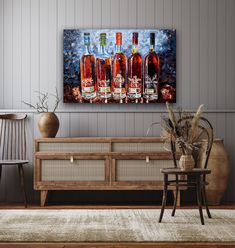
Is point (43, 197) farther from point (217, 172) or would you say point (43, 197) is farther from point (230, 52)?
point (230, 52)

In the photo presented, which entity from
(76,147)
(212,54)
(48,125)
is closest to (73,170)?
(76,147)

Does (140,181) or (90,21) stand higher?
(90,21)

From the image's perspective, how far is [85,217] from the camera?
5.17 meters

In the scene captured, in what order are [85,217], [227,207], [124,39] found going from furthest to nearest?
[124,39] < [227,207] < [85,217]

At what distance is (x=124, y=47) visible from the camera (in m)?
6.41

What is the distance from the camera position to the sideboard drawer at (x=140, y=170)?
6008mm

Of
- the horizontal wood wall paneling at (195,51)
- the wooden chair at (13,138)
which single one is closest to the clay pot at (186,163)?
the horizontal wood wall paneling at (195,51)

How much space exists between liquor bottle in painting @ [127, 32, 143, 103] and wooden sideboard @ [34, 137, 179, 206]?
0.63m

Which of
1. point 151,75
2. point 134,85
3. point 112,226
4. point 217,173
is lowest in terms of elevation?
point 112,226

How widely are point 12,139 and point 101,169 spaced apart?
1.07 meters

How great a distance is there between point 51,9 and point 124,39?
84 cm

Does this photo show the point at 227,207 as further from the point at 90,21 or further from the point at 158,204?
the point at 90,21

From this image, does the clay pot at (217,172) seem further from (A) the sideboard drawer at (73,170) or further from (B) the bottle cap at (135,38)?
(B) the bottle cap at (135,38)

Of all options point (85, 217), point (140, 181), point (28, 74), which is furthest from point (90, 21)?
point (85, 217)
